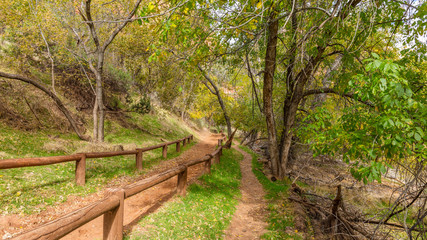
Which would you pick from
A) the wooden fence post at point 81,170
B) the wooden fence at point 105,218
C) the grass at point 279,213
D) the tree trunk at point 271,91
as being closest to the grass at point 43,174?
the wooden fence post at point 81,170

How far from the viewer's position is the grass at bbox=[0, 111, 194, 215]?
479cm

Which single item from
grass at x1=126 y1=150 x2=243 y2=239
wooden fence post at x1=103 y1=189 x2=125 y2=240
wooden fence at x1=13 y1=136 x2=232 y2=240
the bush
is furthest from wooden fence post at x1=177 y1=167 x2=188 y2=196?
the bush

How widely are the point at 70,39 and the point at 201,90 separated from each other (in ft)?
42.6

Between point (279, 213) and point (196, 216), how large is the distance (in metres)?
2.58

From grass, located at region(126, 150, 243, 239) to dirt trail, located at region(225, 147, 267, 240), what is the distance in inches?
8.3

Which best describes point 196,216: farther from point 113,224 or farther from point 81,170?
point 81,170

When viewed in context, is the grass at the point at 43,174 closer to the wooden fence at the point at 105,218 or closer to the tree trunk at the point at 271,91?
the wooden fence at the point at 105,218

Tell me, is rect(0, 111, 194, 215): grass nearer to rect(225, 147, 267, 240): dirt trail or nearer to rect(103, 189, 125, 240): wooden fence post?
rect(103, 189, 125, 240): wooden fence post

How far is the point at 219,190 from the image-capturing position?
7.73 metres

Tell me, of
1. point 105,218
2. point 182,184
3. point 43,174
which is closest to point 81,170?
point 43,174

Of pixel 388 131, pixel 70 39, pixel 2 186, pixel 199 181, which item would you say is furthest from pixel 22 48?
pixel 388 131

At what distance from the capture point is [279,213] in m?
6.34

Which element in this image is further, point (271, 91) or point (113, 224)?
point (271, 91)

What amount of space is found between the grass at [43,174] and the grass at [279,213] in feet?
15.8
